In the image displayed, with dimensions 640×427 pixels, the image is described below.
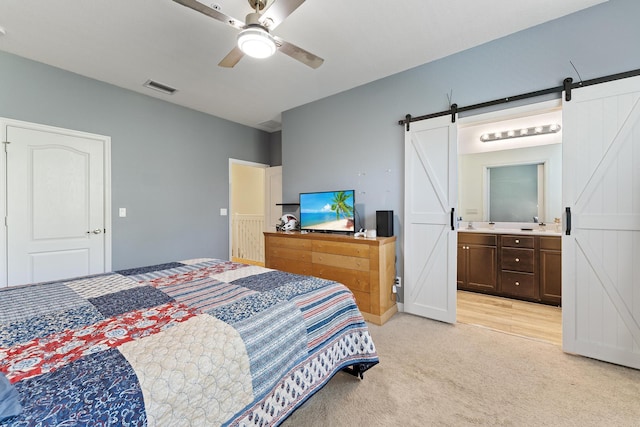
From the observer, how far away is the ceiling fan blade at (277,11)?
1562 millimetres

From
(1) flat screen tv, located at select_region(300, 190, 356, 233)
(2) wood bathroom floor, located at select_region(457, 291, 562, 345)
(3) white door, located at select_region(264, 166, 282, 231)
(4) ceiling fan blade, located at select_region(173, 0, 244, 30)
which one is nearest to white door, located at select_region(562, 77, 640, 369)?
(2) wood bathroom floor, located at select_region(457, 291, 562, 345)

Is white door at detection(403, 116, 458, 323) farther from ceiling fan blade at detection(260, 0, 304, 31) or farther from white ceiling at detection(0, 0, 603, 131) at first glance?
ceiling fan blade at detection(260, 0, 304, 31)

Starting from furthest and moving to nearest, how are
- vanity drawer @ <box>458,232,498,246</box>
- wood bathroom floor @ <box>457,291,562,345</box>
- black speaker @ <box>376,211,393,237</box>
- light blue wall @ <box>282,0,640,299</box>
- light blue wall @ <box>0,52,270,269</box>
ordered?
vanity drawer @ <box>458,232,498,246</box> < black speaker @ <box>376,211,393,237</box> < light blue wall @ <box>0,52,270,269</box> < wood bathroom floor @ <box>457,291,562,345</box> < light blue wall @ <box>282,0,640,299</box>

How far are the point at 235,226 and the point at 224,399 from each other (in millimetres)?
5705

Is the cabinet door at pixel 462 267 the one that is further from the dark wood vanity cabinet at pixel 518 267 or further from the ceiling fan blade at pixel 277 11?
the ceiling fan blade at pixel 277 11

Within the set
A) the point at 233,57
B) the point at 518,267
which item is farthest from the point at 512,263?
the point at 233,57

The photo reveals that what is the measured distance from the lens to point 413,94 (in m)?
3.04

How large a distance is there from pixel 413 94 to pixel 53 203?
4.10m

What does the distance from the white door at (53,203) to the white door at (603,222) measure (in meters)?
4.73

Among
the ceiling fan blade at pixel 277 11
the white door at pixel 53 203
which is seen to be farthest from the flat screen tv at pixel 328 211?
the white door at pixel 53 203

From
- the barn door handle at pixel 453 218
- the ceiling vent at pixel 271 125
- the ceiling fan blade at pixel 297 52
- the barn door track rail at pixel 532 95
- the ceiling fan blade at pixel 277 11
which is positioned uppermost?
the ceiling vent at pixel 271 125

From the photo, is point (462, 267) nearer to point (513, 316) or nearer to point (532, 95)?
point (513, 316)

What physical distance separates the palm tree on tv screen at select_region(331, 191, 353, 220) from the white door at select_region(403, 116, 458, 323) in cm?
67

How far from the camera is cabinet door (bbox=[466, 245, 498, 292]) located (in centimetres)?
362
